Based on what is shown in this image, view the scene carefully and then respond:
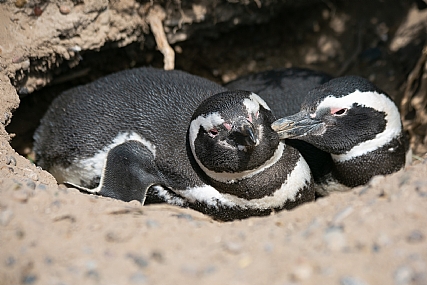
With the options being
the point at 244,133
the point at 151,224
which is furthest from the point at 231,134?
the point at 151,224

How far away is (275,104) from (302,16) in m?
2.03

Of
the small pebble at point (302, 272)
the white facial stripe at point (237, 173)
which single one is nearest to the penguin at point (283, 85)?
the white facial stripe at point (237, 173)

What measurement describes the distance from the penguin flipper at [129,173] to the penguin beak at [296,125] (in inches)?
31.9

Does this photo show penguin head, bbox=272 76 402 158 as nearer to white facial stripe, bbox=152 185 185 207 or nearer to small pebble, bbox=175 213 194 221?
white facial stripe, bbox=152 185 185 207

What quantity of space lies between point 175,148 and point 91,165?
627 mm

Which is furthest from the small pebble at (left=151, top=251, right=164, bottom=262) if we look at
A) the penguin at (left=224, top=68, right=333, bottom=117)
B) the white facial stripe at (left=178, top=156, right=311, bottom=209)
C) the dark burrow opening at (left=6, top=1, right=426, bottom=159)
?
the dark burrow opening at (left=6, top=1, right=426, bottom=159)

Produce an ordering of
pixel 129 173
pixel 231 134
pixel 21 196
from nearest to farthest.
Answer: pixel 21 196
pixel 231 134
pixel 129 173

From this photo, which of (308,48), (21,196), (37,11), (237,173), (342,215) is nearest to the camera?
(342,215)

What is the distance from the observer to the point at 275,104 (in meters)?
3.93

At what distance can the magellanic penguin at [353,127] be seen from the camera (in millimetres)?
3350

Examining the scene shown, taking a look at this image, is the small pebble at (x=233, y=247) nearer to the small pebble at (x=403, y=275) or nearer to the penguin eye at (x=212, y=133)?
the small pebble at (x=403, y=275)

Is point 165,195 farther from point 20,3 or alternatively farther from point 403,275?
point 403,275

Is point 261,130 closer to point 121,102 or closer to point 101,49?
point 121,102

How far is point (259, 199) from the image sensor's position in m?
3.30
